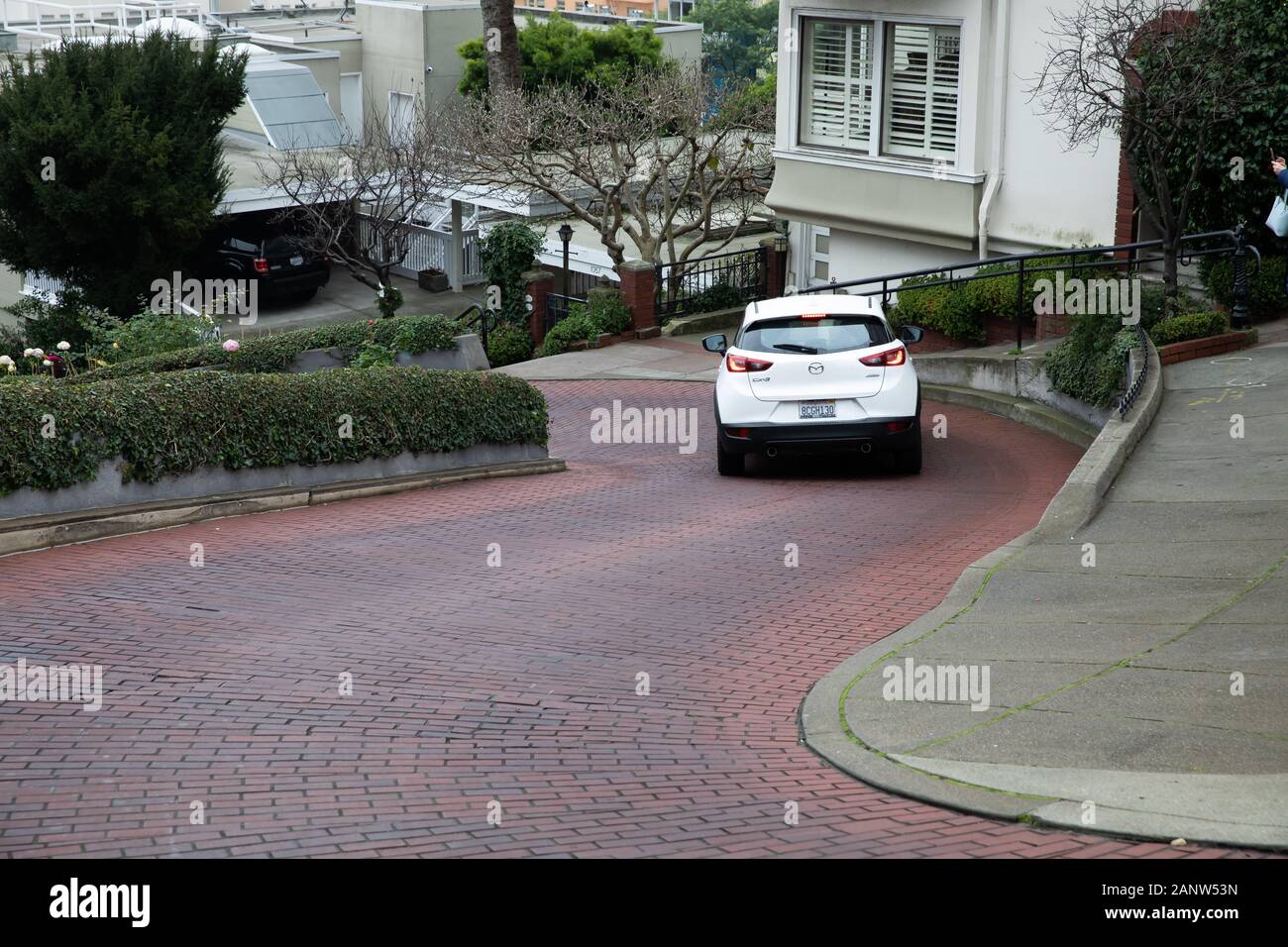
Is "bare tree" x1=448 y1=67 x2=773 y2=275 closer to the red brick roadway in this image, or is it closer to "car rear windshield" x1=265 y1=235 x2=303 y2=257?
"car rear windshield" x1=265 y1=235 x2=303 y2=257

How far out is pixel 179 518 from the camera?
1222 centimetres

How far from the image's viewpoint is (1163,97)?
17.0 m

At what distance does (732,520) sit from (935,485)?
92.9 inches

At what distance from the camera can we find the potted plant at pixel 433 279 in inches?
1404

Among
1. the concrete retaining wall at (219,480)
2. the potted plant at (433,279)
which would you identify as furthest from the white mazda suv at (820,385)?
the potted plant at (433,279)

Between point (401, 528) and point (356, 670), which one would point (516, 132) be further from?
point (356, 670)

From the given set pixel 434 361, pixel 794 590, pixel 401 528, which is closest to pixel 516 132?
pixel 434 361

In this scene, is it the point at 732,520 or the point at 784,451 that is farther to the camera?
the point at 784,451

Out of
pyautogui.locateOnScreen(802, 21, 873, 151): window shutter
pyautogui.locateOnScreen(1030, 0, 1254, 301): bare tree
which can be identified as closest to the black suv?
pyautogui.locateOnScreen(802, 21, 873, 151): window shutter

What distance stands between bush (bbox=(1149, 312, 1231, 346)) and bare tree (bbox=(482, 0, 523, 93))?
748 inches

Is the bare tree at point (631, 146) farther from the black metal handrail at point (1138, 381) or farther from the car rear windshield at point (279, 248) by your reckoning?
the black metal handrail at point (1138, 381)

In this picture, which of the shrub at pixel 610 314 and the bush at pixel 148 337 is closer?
the bush at pixel 148 337

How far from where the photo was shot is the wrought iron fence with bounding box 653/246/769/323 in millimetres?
26375

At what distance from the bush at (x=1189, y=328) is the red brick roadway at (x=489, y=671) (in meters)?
3.12
